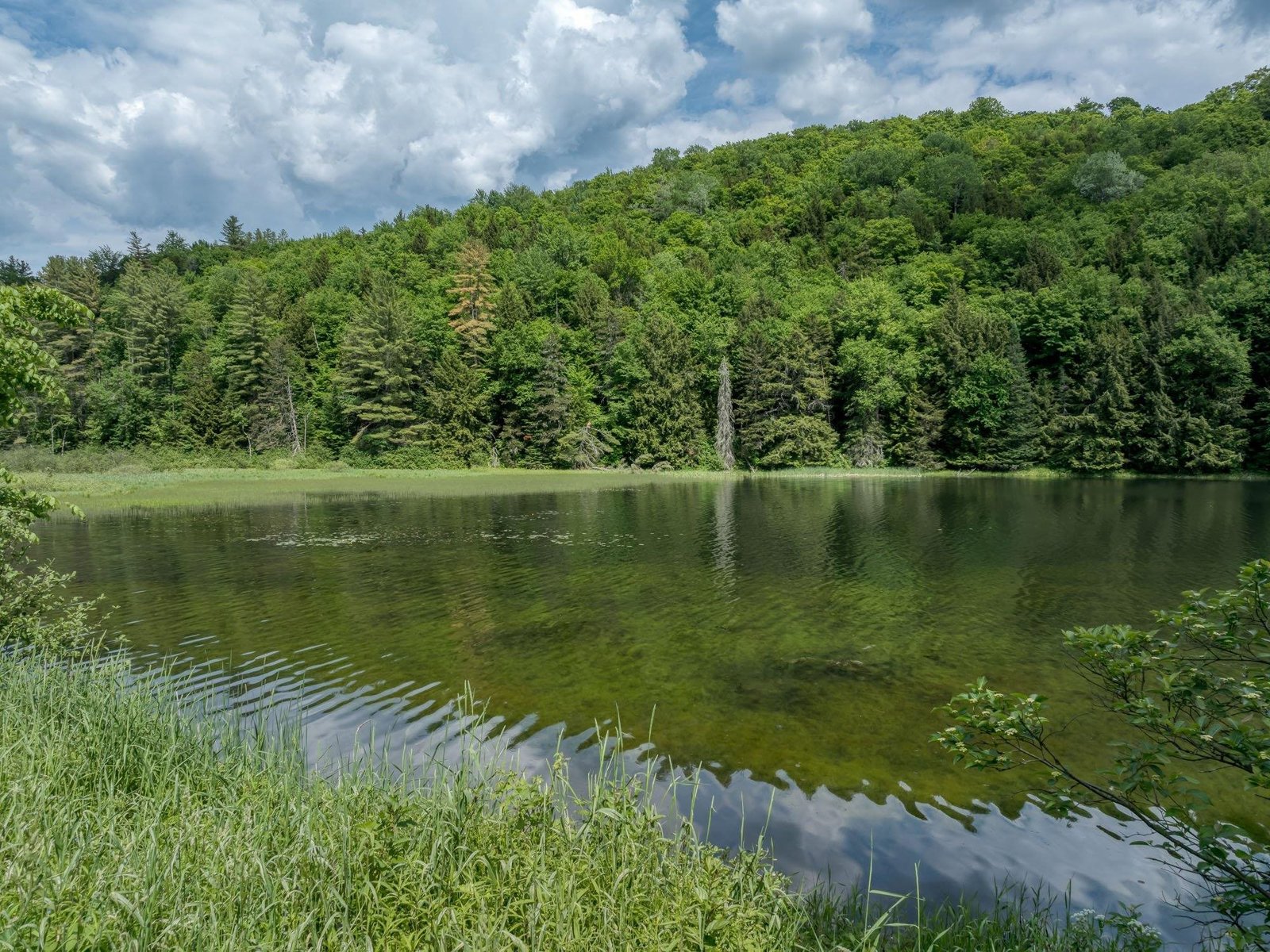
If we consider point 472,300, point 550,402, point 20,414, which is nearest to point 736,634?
point 20,414

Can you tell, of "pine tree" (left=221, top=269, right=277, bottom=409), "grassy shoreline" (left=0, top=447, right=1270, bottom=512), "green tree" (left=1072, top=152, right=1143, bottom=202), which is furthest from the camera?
"green tree" (left=1072, top=152, right=1143, bottom=202)

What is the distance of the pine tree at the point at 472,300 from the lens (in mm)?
79000

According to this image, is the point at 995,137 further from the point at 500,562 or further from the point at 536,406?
the point at 500,562

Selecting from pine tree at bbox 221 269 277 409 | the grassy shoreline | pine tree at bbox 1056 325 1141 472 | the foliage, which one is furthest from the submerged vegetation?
pine tree at bbox 221 269 277 409

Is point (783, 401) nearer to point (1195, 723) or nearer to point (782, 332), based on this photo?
point (782, 332)

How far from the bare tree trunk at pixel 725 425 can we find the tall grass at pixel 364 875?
216ft

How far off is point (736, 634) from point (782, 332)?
65605 millimetres

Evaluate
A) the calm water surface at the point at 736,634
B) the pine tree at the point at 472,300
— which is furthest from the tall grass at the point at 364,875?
the pine tree at the point at 472,300

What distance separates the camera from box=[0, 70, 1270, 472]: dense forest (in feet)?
198

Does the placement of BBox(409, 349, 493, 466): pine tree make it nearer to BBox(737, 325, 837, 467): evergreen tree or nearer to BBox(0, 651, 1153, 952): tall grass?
BBox(737, 325, 837, 467): evergreen tree

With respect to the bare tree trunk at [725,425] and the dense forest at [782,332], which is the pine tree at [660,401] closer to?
the dense forest at [782,332]

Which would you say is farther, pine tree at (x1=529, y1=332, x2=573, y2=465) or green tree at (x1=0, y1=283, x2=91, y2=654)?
pine tree at (x1=529, y1=332, x2=573, y2=465)

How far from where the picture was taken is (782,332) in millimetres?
74250

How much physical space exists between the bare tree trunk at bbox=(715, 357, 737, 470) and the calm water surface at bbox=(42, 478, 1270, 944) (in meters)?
40.0
